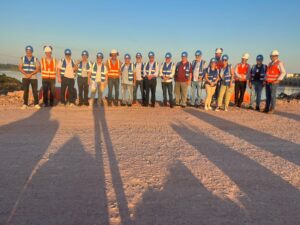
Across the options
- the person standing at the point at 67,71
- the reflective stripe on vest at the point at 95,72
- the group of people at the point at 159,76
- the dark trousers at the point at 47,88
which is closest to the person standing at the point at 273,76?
the group of people at the point at 159,76

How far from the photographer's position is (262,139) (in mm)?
7133

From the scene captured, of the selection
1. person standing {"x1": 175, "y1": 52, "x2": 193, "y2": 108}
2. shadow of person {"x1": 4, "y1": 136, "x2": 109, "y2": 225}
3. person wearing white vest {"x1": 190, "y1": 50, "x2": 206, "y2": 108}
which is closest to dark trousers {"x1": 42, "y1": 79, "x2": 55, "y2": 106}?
person standing {"x1": 175, "y1": 52, "x2": 193, "y2": 108}

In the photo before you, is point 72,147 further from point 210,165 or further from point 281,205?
point 281,205

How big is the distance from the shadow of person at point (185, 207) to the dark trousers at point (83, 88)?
332 inches

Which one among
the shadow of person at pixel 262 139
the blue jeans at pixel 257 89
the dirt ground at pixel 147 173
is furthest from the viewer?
the blue jeans at pixel 257 89

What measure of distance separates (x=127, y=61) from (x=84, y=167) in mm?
8010

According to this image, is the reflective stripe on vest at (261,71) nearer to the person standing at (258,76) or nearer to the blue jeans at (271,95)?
the person standing at (258,76)

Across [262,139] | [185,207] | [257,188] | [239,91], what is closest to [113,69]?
[239,91]

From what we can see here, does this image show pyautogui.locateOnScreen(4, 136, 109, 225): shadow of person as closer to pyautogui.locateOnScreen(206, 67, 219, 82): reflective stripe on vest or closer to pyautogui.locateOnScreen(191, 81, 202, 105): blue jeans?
pyautogui.locateOnScreen(206, 67, 219, 82): reflective stripe on vest

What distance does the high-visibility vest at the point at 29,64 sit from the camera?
1101cm

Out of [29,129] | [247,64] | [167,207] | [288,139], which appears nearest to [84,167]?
[167,207]

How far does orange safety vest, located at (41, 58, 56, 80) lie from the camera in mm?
11367

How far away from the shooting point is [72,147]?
5.96 m

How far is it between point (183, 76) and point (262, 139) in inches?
222
